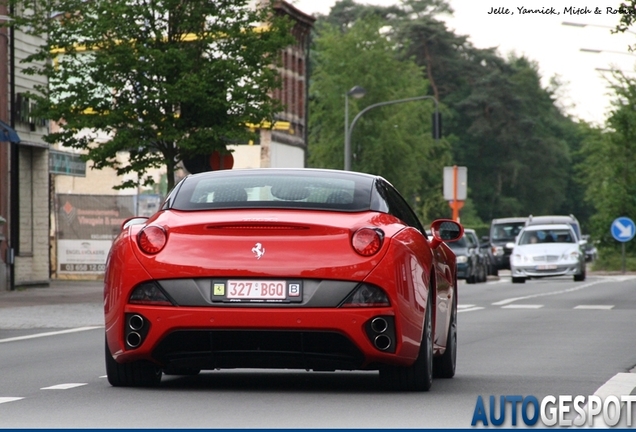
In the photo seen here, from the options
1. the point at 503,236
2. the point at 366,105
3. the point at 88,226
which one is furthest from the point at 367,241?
the point at 366,105

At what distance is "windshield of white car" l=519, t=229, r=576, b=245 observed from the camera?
A: 157ft

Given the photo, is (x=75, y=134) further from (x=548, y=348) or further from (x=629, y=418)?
(x=629, y=418)

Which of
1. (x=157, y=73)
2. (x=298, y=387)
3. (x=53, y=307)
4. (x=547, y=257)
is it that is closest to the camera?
(x=298, y=387)

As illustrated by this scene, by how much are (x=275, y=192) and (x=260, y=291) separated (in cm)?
96

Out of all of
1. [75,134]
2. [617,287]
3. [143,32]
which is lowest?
[617,287]

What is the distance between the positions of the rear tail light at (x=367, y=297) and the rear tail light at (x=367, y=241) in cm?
20

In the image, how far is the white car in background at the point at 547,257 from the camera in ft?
155

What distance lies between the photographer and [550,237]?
48.0m

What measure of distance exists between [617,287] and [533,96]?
74986 millimetres

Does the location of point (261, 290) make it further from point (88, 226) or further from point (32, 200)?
point (88, 226)

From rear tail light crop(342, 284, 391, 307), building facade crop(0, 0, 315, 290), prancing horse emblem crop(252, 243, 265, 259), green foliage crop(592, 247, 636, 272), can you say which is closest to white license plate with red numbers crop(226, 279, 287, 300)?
prancing horse emblem crop(252, 243, 265, 259)

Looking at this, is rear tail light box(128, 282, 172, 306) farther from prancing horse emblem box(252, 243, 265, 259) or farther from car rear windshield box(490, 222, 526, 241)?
car rear windshield box(490, 222, 526, 241)

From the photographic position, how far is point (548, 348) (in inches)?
613

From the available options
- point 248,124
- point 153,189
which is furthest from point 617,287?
point 153,189
